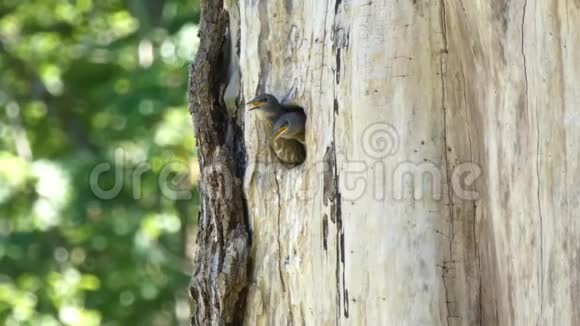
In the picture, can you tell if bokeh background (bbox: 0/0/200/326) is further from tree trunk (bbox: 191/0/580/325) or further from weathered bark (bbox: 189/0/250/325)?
tree trunk (bbox: 191/0/580/325)

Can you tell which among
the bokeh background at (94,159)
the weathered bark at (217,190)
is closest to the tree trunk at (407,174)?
the weathered bark at (217,190)

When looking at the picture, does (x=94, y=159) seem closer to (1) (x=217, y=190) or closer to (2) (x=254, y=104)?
(1) (x=217, y=190)

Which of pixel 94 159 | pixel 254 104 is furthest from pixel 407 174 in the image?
pixel 94 159

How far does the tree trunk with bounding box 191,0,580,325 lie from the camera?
8.04 ft

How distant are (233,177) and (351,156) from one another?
606mm

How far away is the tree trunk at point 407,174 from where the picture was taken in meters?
2.45

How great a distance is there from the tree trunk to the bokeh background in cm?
413

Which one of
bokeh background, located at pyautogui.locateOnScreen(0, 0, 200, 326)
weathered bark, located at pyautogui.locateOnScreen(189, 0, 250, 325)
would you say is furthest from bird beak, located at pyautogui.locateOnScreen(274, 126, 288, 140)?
bokeh background, located at pyautogui.locateOnScreen(0, 0, 200, 326)

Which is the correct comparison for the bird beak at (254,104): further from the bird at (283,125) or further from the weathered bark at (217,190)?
the weathered bark at (217,190)

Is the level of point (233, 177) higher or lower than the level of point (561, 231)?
higher

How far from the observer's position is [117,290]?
30.0ft

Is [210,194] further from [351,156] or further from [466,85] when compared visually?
[466,85]

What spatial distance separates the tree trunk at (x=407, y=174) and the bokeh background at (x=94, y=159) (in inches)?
163

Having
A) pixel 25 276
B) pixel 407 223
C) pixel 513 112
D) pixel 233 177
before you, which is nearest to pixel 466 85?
pixel 513 112
